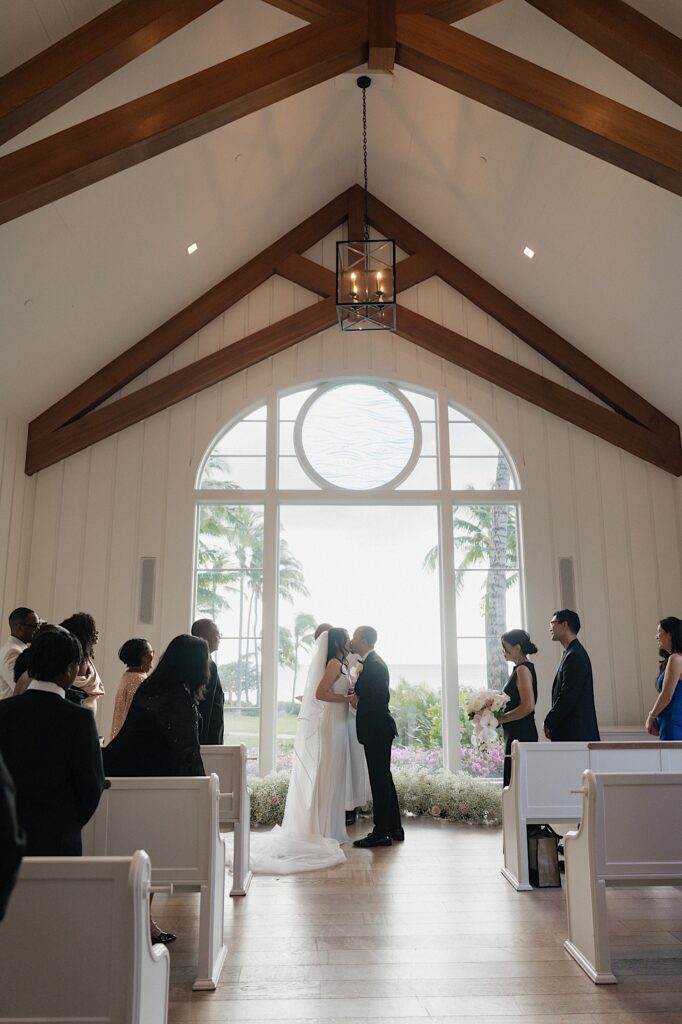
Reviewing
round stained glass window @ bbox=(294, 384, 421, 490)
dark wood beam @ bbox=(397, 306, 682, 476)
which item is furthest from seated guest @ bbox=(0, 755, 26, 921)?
dark wood beam @ bbox=(397, 306, 682, 476)

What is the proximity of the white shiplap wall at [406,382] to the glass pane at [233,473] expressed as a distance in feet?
0.68

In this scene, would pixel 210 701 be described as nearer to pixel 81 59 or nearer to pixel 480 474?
pixel 81 59

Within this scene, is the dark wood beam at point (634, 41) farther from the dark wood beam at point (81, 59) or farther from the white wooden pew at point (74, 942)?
the white wooden pew at point (74, 942)

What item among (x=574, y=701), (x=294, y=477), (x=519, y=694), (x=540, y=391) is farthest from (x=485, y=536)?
(x=574, y=701)

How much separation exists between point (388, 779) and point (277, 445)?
3.79m

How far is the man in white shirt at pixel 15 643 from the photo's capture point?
4.55 m

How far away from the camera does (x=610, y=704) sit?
7.62m

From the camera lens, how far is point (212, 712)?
16.8 ft

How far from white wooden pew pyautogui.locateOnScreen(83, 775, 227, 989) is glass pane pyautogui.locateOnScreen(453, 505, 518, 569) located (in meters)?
5.22

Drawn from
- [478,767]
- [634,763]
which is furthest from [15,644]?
[478,767]

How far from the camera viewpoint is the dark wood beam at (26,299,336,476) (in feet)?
25.5

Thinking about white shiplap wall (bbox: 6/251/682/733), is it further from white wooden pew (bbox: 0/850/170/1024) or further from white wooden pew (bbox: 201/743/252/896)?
white wooden pew (bbox: 0/850/170/1024)

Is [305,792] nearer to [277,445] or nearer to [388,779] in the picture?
[388,779]

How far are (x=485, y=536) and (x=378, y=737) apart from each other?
305 centimetres
